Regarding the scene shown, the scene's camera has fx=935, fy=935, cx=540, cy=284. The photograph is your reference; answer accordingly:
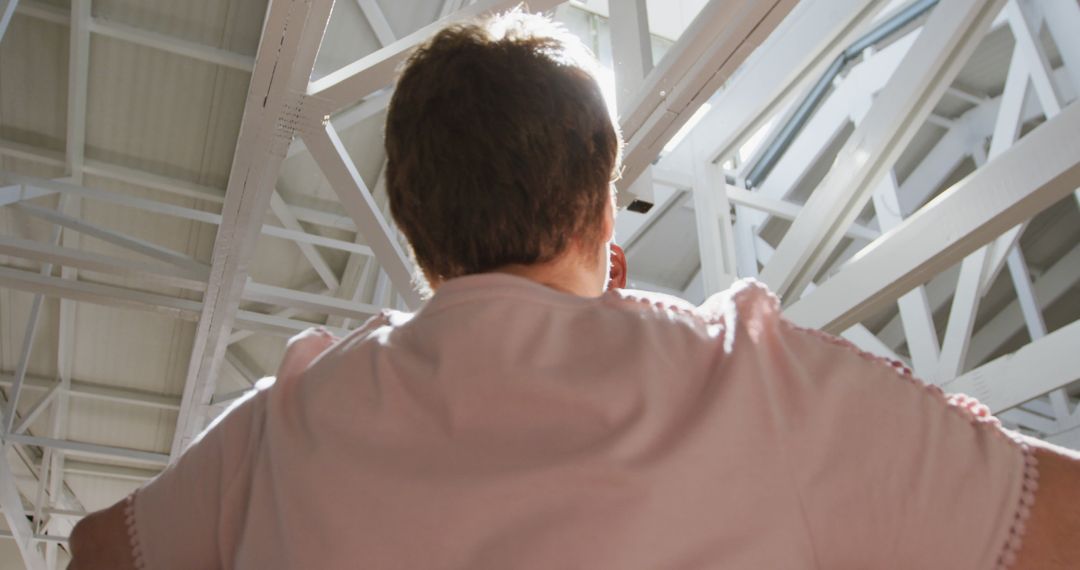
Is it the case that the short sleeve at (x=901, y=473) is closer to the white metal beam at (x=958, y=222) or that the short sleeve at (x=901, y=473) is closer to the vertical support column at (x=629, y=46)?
the white metal beam at (x=958, y=222)

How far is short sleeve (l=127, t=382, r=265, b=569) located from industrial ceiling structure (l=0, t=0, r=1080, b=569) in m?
2.71

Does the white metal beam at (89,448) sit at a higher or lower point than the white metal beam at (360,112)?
lower

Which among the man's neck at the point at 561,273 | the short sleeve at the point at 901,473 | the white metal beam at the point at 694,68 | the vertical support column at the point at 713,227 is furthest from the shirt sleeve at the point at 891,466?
the vertical support column at the point at 713,227

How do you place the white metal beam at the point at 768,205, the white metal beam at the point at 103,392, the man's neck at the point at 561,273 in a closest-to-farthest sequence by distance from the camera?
the man's neck at the point at 561,273
the white metal beam at the point at 768,205
the white metal beam at the point at 103,392

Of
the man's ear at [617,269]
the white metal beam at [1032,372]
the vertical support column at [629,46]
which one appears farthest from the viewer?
the white metal beam at [1032,372]

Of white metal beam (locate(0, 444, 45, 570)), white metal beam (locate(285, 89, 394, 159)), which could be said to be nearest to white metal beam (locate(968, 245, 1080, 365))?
white metal beam (locate(285, 89, 394, 159))

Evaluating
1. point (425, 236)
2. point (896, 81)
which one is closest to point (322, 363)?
point (425, 236)

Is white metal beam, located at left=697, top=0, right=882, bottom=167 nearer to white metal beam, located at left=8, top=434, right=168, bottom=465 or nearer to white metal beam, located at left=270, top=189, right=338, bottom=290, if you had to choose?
white metal beam, located at left=270, top=189, right=338, bottom=290

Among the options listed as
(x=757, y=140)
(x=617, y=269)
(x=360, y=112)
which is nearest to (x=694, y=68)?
(x=617, y=269)

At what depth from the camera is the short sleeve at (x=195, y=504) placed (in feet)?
3.13

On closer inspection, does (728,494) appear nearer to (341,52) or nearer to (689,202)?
(341,52)

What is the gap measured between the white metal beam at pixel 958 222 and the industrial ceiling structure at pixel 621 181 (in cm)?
1

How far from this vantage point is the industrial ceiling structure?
3.97m

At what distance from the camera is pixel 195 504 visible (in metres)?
0.96
